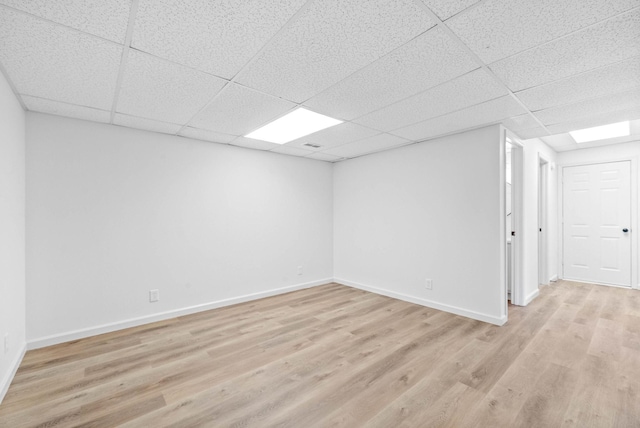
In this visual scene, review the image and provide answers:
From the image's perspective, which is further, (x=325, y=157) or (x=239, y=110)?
(x=325, y=157)

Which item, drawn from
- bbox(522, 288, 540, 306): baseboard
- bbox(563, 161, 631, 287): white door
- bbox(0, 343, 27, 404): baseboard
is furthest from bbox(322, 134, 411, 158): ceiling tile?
bbox(0, 343, 27, 404): baseboard

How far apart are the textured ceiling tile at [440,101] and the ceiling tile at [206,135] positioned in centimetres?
177

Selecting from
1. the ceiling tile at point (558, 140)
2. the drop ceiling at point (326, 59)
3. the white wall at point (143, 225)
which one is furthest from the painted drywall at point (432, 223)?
the ceiling tile at point (558, 140)

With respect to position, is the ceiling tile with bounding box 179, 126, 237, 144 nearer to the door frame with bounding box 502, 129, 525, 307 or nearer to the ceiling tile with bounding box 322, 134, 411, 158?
the ceiling tile with bounding box 322, 134, 411, 158

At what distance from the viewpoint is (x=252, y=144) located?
158 inches

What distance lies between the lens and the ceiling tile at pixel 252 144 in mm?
3805

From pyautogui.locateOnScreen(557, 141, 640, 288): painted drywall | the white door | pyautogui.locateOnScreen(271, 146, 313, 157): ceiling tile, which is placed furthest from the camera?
the white door

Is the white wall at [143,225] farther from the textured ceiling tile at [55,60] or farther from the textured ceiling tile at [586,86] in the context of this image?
the textured ceiling tile at [586,86]

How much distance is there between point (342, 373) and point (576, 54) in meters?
2.81

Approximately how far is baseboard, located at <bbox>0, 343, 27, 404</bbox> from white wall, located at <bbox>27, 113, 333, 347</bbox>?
0.18 meters

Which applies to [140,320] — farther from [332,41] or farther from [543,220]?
[543,220]

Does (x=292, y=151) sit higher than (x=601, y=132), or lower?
lower

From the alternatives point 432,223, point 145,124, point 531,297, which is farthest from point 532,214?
point 145,124

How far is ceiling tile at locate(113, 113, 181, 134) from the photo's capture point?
2947 mm
